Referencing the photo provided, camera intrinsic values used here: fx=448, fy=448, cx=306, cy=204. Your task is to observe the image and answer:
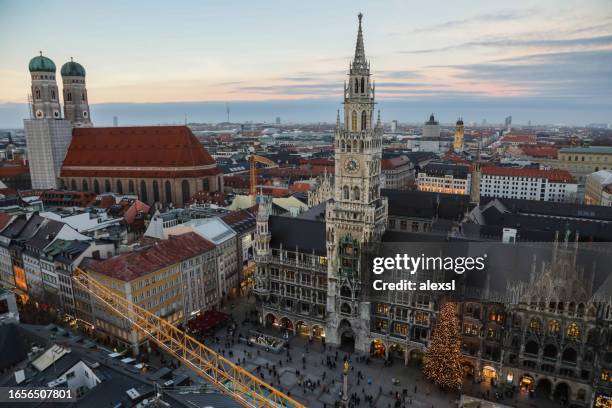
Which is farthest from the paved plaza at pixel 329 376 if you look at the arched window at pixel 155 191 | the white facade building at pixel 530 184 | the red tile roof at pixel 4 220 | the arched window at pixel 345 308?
the white facade building at pixel 530 184

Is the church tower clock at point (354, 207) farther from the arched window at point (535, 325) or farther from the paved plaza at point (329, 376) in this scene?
the arched window at point (535, 325)

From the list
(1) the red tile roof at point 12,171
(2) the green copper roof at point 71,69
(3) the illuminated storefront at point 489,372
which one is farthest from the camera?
(1) the red tile roof at point 12,171

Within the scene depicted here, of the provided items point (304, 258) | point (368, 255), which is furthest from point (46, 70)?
point (368, 255)

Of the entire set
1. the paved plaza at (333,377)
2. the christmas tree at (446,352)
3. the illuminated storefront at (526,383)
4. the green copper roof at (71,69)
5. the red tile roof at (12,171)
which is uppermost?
the green copper roof at (71,69)

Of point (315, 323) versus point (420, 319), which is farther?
point (315, 323)

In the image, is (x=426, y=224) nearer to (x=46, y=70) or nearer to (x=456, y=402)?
(x=456, y=402)

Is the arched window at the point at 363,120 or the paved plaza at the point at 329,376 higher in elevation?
the arched window at the point at 363,120
